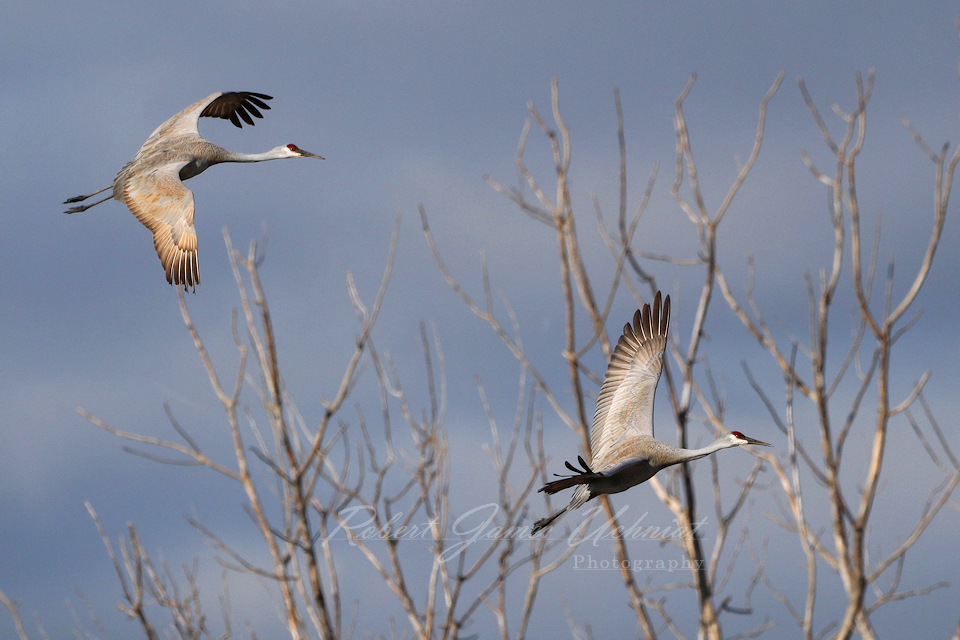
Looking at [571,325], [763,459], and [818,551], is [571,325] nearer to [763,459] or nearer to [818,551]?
[763,459]

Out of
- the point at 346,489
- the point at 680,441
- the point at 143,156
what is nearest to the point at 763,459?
the point at 680,441

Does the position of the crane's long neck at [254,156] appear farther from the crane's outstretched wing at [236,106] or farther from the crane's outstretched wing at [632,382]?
the crane's outstretched wing at [632,382]

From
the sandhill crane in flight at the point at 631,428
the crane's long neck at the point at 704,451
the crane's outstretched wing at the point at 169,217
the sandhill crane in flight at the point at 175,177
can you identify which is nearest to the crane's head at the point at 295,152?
the sandhill crane in flight at the point at 175,177

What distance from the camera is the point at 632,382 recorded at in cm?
852

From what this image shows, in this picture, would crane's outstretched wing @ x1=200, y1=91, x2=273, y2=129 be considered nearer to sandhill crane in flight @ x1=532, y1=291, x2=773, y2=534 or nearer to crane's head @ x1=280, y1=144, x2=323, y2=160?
crane's head @ x1=280, y1=144, x2=323, y2=160

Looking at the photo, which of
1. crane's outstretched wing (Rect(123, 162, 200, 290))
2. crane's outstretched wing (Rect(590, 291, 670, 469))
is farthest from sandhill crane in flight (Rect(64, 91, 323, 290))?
crane's outstretched wing (Rect(590, 291, 670, 469))

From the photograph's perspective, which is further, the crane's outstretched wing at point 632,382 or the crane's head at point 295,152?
the crane's head at point 295,152

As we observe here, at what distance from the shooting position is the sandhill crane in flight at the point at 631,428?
646cm

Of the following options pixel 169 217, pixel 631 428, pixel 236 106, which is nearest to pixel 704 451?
pixel 631 428

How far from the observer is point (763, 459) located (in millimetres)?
10836

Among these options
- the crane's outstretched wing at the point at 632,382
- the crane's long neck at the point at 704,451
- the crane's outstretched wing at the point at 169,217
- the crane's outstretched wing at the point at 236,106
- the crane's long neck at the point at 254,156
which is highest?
the crane's outstretched wing at the point at 236,106

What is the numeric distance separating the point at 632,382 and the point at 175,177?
457 cm

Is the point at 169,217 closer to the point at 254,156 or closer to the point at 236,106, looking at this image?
the point at 254,156

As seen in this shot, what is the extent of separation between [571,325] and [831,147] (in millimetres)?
3823
